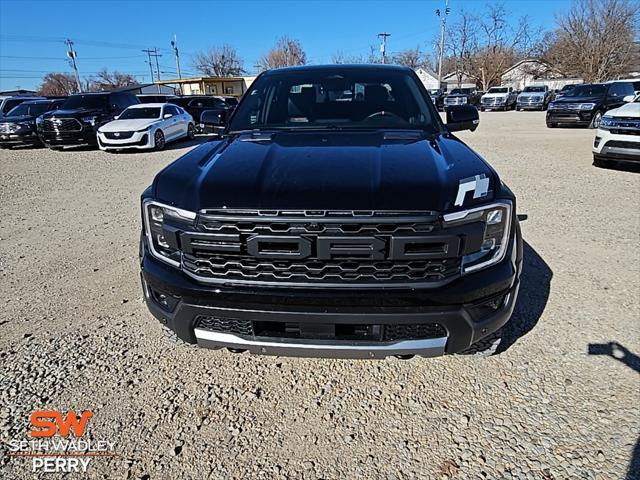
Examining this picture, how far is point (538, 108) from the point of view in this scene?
30.3 meters

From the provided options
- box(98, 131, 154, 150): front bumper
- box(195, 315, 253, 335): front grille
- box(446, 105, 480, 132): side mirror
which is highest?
box(446, 105, 480, 132): side mirror

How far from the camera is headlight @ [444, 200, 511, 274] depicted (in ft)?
6.07

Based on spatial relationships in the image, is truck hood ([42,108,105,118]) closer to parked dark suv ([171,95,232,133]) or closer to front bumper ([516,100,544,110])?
parked dark suv ([171,95,232,133])

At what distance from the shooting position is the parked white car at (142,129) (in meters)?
12.0

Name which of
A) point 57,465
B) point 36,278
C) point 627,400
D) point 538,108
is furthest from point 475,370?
point 538,108

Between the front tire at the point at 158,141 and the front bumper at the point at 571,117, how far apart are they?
15.5 meters

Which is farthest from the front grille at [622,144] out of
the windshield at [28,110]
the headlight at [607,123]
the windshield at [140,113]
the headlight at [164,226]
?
the windshield at [28,110]

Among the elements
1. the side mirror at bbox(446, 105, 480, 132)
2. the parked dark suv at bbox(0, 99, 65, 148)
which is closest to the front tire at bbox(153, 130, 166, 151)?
the parked dark suv at bbox(0, 99, 65, 148)

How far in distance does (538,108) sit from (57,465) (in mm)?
35150

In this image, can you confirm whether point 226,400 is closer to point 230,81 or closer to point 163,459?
point 163,459

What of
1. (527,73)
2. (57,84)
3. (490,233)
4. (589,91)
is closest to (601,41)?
(527,73)

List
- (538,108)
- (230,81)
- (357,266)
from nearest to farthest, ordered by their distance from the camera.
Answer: (357,266) < (538,108) < (230,81)

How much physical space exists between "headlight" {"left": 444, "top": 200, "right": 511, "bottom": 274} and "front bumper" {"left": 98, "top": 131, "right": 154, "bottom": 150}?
39.8ft

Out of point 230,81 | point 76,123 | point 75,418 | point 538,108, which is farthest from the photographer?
point 230,81
